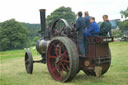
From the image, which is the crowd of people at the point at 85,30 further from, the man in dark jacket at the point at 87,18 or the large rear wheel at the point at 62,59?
the large rear wheel at the point at 62,59

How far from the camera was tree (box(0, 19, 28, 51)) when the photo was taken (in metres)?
46.6

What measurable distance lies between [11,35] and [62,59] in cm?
4417

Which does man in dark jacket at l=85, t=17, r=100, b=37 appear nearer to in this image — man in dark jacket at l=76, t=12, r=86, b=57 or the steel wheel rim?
man in dark jacket at l=76, t=12, r=86, b=57

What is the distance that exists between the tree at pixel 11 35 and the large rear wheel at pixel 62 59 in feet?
136

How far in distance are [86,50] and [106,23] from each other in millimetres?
1072

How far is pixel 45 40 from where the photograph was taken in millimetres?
7922

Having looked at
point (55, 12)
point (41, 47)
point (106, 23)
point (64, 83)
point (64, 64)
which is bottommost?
point (64, 83)

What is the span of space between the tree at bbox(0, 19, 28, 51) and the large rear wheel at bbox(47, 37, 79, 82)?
1628 inches

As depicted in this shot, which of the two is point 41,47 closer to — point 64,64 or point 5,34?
point 64,64

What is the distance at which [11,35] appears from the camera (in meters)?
47.8

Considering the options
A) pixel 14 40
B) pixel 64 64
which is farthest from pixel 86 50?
pixel 14 40

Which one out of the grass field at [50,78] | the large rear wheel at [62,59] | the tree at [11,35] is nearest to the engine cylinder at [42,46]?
the grass field at [50,78]

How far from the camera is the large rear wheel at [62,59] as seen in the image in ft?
18.0

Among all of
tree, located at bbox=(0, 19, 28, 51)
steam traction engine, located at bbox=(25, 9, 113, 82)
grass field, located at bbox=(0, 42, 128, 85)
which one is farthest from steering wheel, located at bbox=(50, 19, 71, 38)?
tree, located at bbox=(0, 19, 28, 51)
